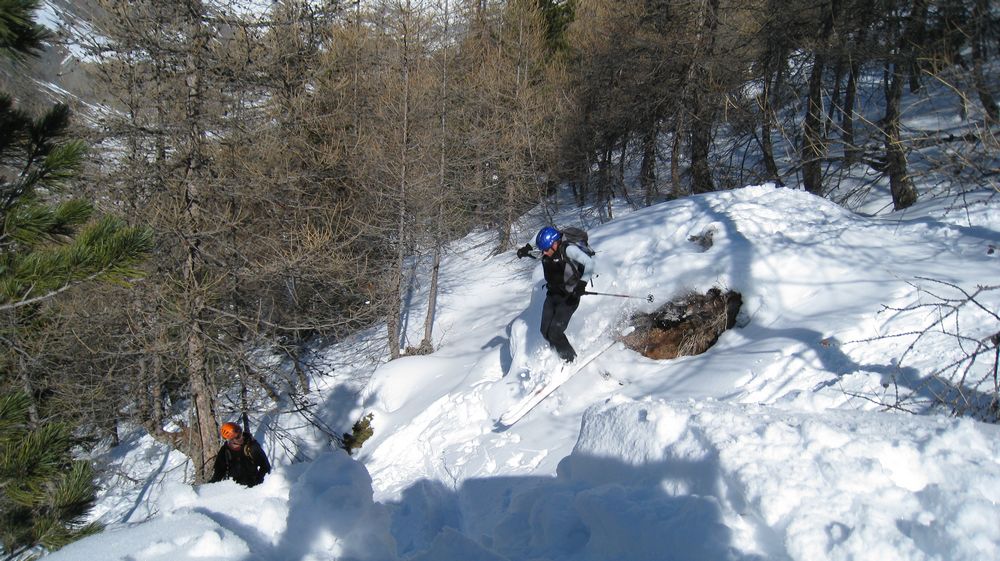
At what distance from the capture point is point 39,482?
12.6 ft

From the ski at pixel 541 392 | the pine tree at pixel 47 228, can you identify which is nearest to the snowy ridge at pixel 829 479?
the pine tree at pixel 47 228

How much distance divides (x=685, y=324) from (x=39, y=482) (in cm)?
653

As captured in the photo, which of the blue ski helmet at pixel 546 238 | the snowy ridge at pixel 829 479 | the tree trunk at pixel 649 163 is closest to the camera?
the snowy ridge at pixel 829 479

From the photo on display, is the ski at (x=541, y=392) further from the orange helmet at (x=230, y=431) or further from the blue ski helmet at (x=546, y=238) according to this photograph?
the orange helmet at (x=230, y=431)

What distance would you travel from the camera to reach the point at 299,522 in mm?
3480

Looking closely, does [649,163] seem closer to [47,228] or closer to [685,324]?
[685,324]

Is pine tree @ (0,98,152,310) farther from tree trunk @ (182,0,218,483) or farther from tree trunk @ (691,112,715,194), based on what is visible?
tree trunk @ (691,112,715,194)

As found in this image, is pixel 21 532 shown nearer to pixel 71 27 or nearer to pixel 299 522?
pixel 299 522

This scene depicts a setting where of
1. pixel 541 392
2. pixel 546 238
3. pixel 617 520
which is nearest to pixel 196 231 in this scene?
pixel 546 238

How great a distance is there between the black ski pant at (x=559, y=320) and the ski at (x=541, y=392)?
0.15 metres

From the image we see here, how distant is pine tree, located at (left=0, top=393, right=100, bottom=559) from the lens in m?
3.78

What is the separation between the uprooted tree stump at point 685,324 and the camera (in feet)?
24.7

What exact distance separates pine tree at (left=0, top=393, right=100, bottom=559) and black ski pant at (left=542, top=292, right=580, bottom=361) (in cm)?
512

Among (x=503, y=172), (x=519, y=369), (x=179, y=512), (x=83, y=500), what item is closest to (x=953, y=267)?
(x=519, y=369)
